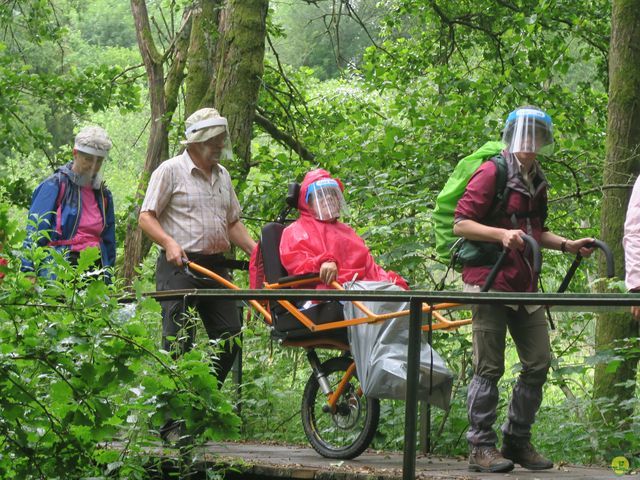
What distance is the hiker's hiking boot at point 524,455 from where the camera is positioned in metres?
5.85

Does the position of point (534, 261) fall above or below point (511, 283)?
above

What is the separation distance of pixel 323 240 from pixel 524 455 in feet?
5.47

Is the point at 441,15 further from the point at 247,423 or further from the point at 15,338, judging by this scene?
the point at 15,338

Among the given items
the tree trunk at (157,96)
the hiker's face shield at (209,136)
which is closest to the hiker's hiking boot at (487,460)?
the hiker's face shield at (209,136)

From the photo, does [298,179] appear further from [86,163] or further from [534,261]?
[534,261]

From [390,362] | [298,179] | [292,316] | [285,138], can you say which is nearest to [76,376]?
[390,362]

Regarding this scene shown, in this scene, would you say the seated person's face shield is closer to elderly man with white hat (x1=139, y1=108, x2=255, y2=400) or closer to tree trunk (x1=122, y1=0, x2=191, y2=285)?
elderly man with white hat (x1=139, y1=108, x2=255, y2=400)

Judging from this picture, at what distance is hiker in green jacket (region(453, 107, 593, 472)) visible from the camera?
5637 millimetres

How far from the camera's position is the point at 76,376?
446 centimetres

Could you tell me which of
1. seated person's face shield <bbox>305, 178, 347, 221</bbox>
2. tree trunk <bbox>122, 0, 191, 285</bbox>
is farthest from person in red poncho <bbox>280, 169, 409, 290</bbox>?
tree trunk <bbox>122, 0, 191, 285</bbox>

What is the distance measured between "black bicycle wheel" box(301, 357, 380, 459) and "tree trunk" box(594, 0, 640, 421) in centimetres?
262

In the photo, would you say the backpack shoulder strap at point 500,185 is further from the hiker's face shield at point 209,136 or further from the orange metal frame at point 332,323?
the hiker's face shield at point 209,136

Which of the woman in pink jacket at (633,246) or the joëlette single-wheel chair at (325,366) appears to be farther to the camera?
the joëlette single-wheel chair at (325,366)

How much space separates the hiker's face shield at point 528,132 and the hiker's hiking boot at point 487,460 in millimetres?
1467
